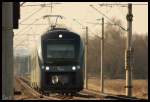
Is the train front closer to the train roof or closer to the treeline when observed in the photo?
the train roof

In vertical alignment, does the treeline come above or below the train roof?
below

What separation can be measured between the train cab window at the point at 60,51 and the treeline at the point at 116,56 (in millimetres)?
58297

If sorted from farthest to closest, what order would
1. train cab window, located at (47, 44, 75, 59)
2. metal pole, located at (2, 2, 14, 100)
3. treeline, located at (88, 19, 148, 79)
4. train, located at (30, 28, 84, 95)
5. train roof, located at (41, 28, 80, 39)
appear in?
treeline, located at (88, 19, 148, 79)
train roof, located at (41, 28, 80, 39)
train cab window, located at (47, 44, 75, 59)
train, located at (30, 28, 84, 95)
metal pole, located at (2, 2, 14, 100)

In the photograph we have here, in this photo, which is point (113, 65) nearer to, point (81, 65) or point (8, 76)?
point (81, 65)

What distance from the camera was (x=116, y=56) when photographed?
9725 centimetres

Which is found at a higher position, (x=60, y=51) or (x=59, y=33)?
(x=59, y=33)

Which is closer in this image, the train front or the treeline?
the train front

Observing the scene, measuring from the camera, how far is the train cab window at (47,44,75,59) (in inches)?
1056

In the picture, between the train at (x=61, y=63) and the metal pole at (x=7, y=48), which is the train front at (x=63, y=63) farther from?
the metal pole at (x=7, y=48)

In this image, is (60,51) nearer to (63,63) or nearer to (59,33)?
(63,63)

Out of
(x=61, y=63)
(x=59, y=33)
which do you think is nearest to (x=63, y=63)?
(x=61, y=63)

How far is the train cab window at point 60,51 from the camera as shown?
1056 inches

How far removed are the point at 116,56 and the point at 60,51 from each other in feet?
232

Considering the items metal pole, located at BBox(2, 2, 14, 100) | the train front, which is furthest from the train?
metal pole, located at BBox(2, 2, 14, 100)
